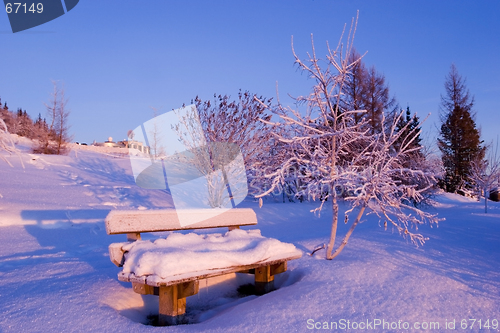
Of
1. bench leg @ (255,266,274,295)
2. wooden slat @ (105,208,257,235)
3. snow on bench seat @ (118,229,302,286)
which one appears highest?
wooden slat @ (105,208,257,235)

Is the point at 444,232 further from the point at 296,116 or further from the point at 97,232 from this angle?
the point at 97,232

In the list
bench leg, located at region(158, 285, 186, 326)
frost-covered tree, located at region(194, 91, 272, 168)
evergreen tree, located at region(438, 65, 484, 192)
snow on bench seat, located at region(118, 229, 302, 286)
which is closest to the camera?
snow on bench seat, located at region(118, 229, 302, 286)

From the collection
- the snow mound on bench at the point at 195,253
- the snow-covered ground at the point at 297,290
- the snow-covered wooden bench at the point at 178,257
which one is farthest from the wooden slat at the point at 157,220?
the snow-covered ground at the point at 297,290

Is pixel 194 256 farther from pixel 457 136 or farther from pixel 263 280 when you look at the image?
pixel 457 136

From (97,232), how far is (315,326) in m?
6.92

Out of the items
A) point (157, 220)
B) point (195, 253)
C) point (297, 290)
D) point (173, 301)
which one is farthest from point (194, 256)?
point (297, 290)

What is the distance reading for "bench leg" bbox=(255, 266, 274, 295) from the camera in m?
4.34

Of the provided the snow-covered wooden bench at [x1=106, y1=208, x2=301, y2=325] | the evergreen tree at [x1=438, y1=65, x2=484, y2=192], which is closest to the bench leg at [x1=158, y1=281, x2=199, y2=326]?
the snow-covered wooden bench at [x1=106, y1=208, x2=301, y2=325]

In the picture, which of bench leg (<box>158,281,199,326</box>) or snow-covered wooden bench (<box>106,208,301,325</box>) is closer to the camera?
snow-covered wooden bench (<box>106,208,301,325</box>)

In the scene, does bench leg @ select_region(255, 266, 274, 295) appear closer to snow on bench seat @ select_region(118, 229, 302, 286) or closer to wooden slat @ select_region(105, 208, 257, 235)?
snow on bench seat @ select_region(118, 229, 302, 286)

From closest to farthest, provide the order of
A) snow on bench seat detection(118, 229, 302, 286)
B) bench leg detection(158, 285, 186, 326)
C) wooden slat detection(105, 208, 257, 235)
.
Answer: snow on bench seat detection(118, 229, 302, 286)
bench leg detection(158, 285, 186, 326)
wooden slat detection(105, 208, 257, 235)

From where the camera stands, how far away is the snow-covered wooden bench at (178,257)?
3143 mm

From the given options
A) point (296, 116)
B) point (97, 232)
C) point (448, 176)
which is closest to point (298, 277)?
point (296, 116)

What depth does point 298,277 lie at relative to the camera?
14.6 ft
